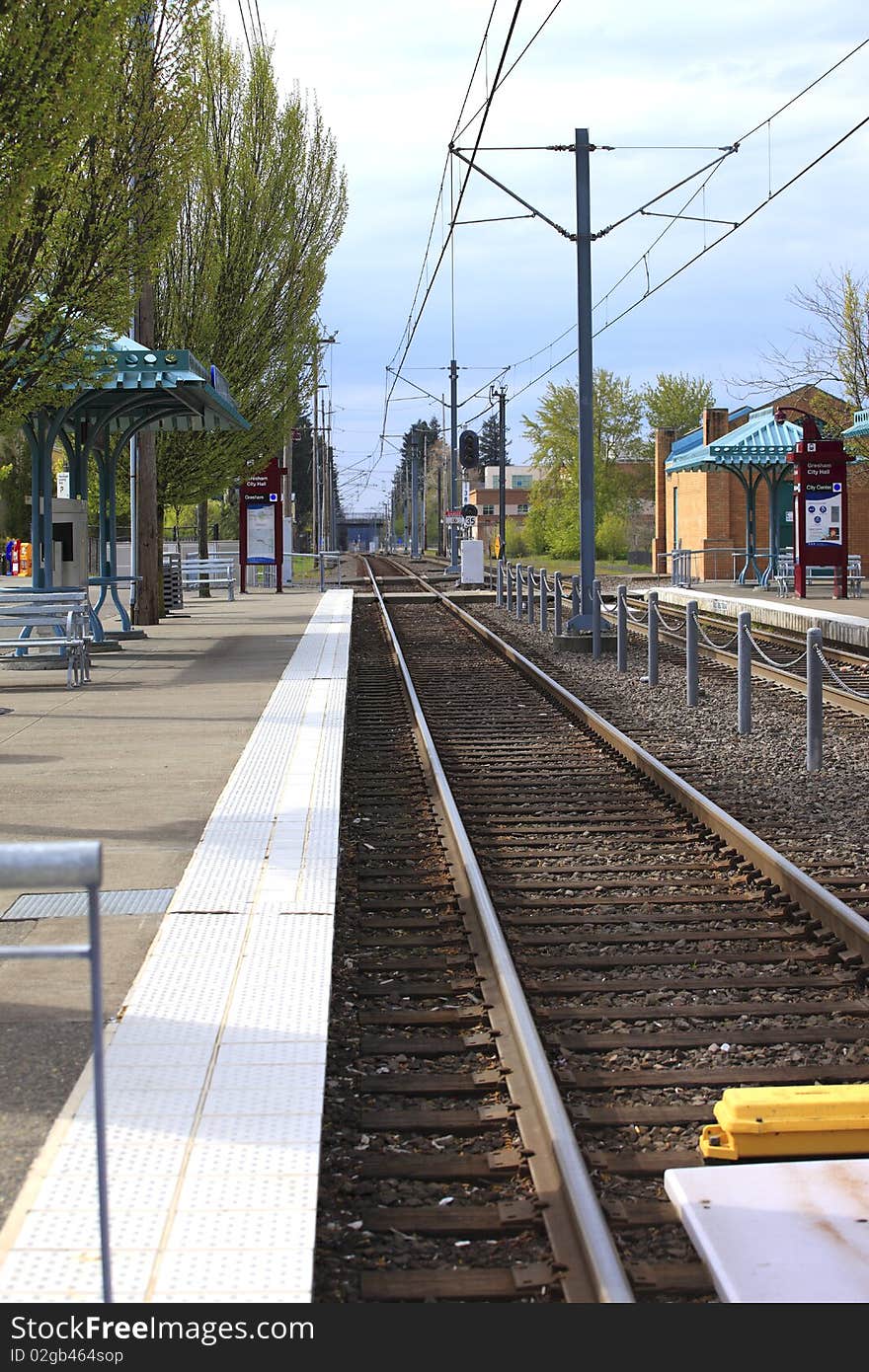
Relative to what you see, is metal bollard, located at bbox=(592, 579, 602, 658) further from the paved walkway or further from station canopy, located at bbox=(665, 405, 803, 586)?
station canopy, located at bbox=(665, 405, 803, 586)

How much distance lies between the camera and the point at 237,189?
35.0 meters

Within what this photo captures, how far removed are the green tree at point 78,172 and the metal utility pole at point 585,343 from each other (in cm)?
502

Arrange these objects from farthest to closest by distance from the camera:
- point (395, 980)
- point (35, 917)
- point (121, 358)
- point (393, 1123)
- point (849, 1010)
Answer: point (121, 358)
point (35, 917)
point (395, 980)
point (849, 1010)
point (393, 1123)

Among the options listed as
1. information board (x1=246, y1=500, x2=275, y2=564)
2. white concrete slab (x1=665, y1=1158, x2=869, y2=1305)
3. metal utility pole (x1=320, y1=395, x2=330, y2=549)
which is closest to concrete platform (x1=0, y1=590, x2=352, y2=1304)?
white concrete slab (x1=665, y1=1158, x2=869, y2=1305)

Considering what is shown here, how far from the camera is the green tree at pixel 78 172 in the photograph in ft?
42.4

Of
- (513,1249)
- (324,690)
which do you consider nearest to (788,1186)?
(513,1249)

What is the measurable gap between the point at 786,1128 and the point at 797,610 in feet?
72.1

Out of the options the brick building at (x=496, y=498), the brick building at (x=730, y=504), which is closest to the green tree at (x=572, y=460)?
the brick building at (x=496, y=498)

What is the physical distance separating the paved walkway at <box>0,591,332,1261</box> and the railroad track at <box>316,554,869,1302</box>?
0.86m

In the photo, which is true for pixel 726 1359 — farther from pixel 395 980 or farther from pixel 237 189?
pixel 237 189

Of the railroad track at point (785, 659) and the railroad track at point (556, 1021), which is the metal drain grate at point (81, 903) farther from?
the railroad track at point (785, 659)

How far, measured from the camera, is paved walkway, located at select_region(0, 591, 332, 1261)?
5.27 metres

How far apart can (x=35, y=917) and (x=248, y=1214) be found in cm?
335

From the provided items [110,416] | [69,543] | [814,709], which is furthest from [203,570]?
[814,709]
